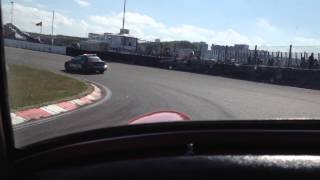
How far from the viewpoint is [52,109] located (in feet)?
56.3

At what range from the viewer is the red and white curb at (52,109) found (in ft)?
47.3

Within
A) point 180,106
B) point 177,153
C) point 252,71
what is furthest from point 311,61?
point 177,153

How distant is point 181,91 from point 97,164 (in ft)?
79.6

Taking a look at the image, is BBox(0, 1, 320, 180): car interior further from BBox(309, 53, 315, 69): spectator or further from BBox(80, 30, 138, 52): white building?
BBox(80, 30, 138, 52): white building

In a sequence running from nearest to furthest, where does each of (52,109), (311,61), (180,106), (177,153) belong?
(177,153) < (52,109) < (180,106) < (311,61)

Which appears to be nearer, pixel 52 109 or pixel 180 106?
pixel 52 109

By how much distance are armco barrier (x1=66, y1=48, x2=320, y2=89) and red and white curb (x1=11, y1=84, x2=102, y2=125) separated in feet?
55.1

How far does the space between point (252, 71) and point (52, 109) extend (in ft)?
83.2

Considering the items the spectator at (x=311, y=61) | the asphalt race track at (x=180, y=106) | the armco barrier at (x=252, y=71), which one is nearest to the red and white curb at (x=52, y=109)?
the asphalt race track at (x=180, y=106)

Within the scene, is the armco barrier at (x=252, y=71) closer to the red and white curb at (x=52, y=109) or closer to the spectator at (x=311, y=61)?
the spectator at (x=311, y=61)

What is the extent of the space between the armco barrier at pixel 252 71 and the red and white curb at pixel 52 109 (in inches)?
661

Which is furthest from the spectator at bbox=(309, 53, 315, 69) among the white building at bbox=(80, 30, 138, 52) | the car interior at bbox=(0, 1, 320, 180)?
the car interior at bbox=(0, 1, 320, 180)

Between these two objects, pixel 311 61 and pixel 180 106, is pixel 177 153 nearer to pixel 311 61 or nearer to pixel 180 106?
pixel 180 106

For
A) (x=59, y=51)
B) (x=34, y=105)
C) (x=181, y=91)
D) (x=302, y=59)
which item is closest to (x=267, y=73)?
(x=302, y=59)
